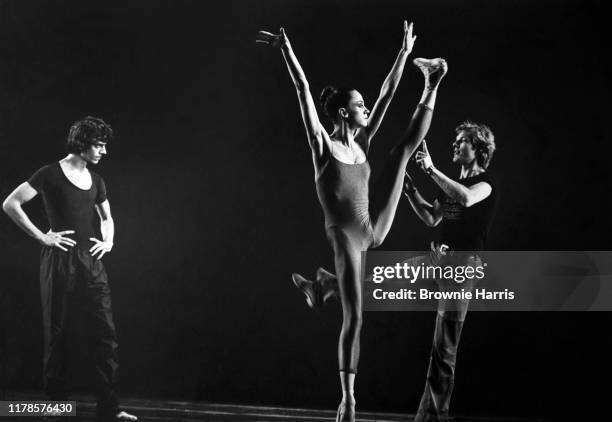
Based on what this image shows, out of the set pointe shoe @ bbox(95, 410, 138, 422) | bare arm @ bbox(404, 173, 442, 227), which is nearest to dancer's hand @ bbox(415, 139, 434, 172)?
bare arm @ bbox(404, 173, 442, 227)

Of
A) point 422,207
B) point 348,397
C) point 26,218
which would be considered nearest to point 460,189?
point 422,207

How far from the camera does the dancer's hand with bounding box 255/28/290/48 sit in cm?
321

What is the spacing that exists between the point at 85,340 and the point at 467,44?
266 centimetres

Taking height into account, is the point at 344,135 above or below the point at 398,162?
above

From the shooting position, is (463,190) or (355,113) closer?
(463,190)

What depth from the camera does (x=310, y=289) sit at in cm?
332

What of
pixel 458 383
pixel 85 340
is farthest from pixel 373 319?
pixel 85 340

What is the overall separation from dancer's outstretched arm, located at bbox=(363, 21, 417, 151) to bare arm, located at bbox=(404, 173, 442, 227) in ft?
1.02

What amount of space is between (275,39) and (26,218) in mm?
1720

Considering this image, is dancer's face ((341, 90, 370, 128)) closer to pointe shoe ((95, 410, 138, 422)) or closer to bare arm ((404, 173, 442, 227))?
bare arm ((404, 173, 442, 227))

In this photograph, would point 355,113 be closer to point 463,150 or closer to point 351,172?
point 351,172

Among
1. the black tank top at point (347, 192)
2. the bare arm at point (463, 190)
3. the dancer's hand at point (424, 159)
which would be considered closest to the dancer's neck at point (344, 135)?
the black tank top at point (347, 192)

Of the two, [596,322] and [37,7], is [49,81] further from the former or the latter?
[596,322]

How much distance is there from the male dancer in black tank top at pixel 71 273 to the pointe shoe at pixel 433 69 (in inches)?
76.0
